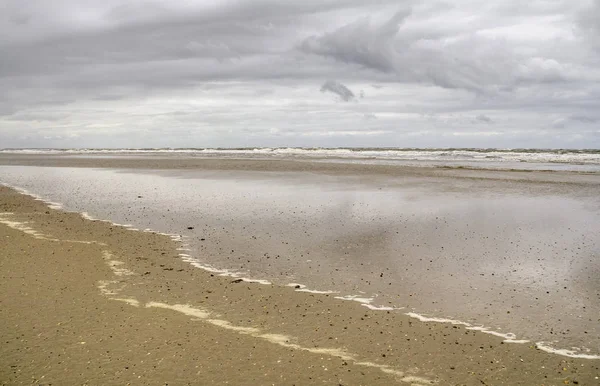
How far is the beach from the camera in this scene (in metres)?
6.03

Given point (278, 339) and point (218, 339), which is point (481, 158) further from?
point (218, 339)

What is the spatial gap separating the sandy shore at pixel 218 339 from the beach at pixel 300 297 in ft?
0.09

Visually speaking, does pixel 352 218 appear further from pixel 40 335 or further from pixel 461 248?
pixel 40 335

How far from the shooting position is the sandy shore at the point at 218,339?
582 centimetres

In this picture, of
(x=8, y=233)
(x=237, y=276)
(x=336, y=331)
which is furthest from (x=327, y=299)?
(x=8, y=233)

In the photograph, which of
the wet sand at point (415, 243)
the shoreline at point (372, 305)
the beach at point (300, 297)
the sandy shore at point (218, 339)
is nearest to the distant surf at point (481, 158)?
the wet sand at point (415, 243)

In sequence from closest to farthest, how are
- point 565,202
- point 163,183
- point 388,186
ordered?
1. point 565,202
2. point 388,186
3. point 163,183

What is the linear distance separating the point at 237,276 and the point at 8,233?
7.28 metres

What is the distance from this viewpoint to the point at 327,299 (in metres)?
8.48

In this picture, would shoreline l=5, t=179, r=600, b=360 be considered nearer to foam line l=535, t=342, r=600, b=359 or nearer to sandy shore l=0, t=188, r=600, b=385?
foam line l=535, t=342, r=600, b=359

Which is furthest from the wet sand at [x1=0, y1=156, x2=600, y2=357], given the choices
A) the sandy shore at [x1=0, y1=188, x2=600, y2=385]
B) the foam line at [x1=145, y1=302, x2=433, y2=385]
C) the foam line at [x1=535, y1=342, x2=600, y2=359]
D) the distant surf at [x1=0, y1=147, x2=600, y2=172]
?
the distant surf at [x1=0, y1=147, x2=600, y2=172]

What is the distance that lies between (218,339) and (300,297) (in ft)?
6.98

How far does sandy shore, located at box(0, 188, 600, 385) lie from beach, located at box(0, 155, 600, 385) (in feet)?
0.09

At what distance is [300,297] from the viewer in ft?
28.1
